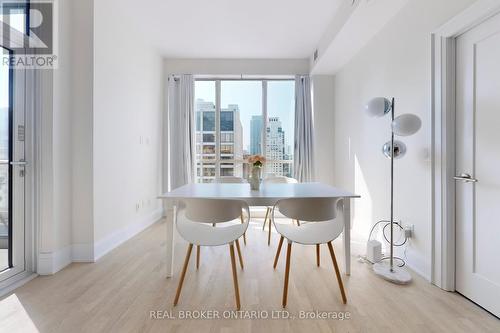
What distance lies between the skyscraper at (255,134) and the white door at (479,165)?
11.1 ft

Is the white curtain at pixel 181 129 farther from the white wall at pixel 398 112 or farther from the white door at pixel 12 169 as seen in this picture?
the white wall at pixel 398 112

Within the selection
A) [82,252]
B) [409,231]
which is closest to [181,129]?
[82,252]

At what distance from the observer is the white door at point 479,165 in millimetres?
1786

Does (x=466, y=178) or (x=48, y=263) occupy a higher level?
(x=466, y=178)

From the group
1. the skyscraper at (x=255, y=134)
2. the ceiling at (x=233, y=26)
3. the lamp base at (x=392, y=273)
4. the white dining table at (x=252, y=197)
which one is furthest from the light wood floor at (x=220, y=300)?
the ceiling at (x=233, y=26)

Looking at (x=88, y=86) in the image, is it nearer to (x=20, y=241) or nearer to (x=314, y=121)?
(x=20, y=241)

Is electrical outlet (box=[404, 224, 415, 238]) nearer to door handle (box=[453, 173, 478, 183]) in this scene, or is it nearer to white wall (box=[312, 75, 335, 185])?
door handle (box=[453, 173, 478, 183])

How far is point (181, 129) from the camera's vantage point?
193 inches

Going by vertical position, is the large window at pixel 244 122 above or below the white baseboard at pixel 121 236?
above

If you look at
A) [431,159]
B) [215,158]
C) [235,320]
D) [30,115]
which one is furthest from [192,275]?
[215,158]

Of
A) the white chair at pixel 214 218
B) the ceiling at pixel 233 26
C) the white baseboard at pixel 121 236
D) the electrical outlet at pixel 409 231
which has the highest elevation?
the ceiling at pixel 233 26

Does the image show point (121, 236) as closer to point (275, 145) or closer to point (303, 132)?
point (275, 145)

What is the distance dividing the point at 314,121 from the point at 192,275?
343cm

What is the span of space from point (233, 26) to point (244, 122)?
1.81m
